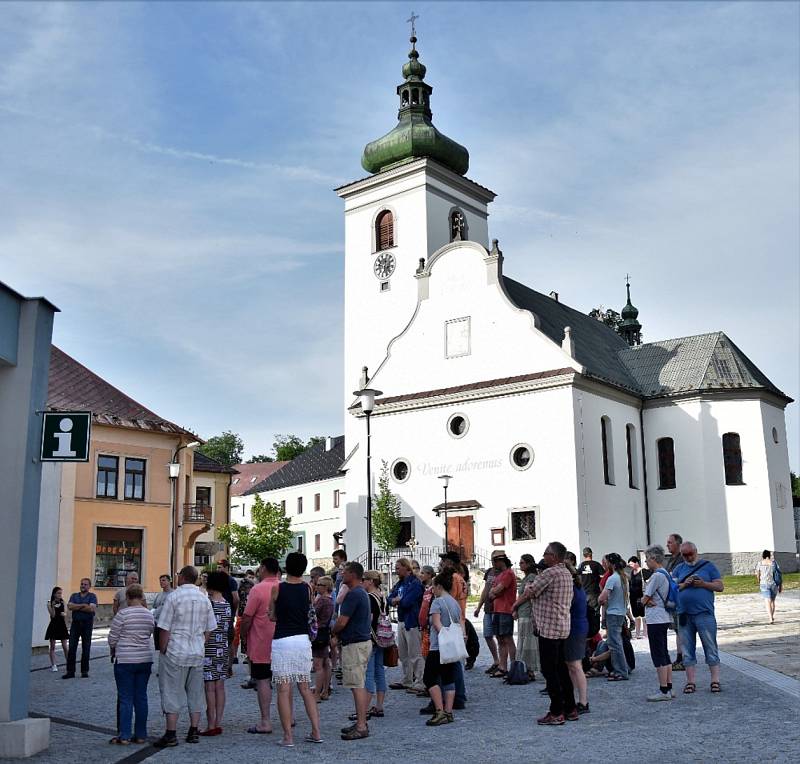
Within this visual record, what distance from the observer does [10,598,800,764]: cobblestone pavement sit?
904 centimetres

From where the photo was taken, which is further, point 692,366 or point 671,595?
point 692,366

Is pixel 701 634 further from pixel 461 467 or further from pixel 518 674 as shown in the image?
pixel 461 467

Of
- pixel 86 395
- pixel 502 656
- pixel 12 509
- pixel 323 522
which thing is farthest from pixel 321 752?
pixel 323 522

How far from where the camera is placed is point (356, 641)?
10484mm

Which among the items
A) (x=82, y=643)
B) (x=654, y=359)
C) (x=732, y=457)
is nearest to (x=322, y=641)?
(x=82, y=643)

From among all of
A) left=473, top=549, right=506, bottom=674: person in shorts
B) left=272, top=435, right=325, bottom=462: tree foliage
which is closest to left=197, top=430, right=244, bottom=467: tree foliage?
left=272, top=435, right=325, bottom=462: tree foliage

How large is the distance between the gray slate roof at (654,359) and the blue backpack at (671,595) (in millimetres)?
25620

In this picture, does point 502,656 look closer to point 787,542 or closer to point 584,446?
point 584,446

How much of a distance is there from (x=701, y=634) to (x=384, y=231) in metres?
36.1

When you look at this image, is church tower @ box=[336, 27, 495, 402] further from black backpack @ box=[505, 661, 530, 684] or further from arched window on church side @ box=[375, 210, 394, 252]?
black backpack @ box=[505, 661, 530, 684]

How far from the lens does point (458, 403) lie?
37625 millimetres

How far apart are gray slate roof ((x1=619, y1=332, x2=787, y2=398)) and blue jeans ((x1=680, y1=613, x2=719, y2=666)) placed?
2939 cm

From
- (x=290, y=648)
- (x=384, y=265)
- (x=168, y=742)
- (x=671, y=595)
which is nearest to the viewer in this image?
(x=290, y=648)

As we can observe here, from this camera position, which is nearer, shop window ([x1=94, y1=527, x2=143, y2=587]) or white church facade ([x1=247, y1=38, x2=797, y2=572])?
shop window ([x1=94, y1=527, x2=143, y2=587])
